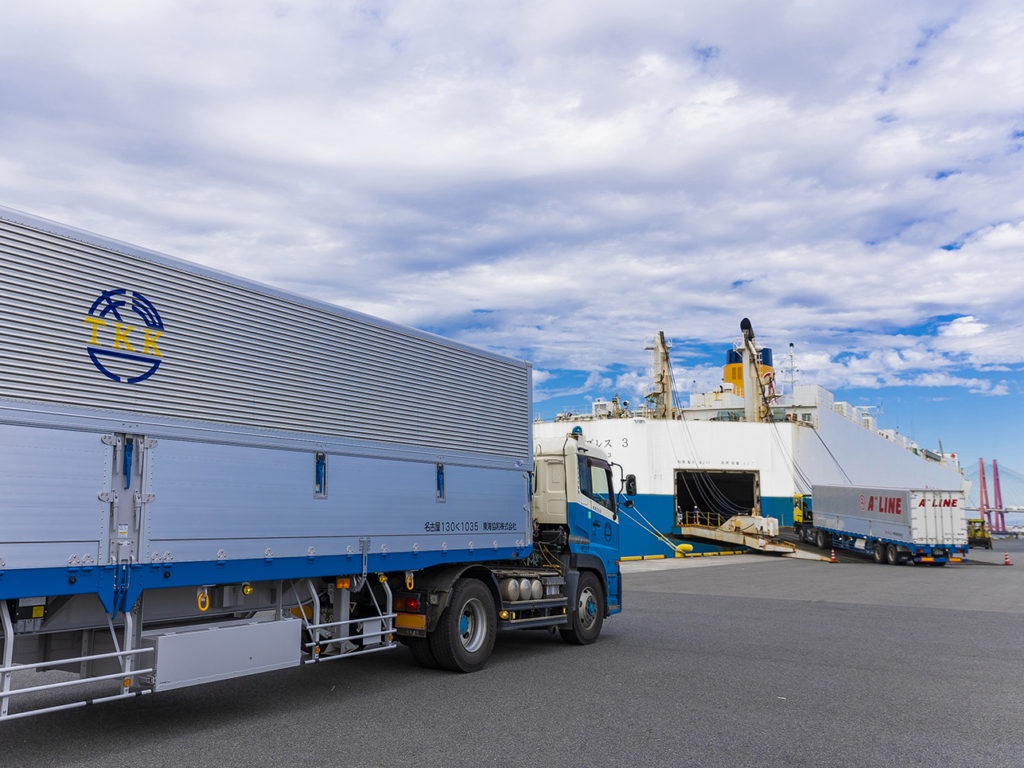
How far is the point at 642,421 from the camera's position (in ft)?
136

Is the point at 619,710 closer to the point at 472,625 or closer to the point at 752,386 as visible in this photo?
the point at 472,625

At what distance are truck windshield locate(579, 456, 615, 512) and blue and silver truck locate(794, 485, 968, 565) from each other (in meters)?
23.3

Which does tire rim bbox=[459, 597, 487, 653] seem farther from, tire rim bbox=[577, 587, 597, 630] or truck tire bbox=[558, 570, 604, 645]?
tire rim bbox=[577, 587, 597, 630]

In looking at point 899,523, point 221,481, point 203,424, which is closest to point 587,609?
point 221,481

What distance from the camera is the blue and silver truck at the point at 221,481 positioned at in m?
6.11

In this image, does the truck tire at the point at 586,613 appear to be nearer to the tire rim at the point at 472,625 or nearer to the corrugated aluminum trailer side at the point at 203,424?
the tire rim at the point at 472,625

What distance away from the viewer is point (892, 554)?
111 ft

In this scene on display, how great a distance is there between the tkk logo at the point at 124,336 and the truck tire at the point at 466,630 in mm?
4595

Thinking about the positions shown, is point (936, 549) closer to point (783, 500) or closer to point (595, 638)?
point (783, 500)

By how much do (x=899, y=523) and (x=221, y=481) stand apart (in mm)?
31467

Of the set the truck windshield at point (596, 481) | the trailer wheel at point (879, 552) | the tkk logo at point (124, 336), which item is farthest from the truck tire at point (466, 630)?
the trailer wheel at point (879, 552)

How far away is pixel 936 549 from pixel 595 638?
25.3m

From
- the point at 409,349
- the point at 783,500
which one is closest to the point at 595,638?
the point at 409,349

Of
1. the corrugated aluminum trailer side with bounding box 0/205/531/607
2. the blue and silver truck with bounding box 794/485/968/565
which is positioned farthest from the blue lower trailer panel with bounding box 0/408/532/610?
the blue and silver truck with bounding box 794/485/968/565
